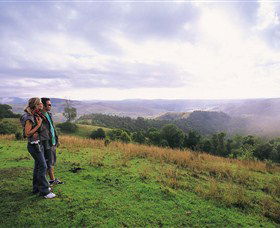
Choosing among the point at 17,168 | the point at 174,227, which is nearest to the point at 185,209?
the point at 174,227

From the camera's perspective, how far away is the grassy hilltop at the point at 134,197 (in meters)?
→ 4.39

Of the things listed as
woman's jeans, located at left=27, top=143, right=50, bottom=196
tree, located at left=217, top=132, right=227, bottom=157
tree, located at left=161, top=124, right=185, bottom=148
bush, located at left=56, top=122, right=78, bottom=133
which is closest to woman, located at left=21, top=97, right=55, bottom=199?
woman's jeans, located at left=27, top=143, right=50, bottom=196

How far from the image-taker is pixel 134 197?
17.8ft

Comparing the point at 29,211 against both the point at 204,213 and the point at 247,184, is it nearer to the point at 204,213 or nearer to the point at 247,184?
the point at 204,213

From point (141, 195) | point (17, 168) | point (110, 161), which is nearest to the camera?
point (141, 195)

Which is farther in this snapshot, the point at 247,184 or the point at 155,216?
the point at 247,184

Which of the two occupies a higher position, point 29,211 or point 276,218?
point 29,211

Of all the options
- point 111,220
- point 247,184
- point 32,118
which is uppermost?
point 32,118

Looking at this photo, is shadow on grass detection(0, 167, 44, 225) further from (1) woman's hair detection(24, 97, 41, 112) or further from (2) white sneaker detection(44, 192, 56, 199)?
(1) woman's hair detection(24, 97, 41, 112)

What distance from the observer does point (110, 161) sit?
915 cm

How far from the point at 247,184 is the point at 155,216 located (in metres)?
4.88

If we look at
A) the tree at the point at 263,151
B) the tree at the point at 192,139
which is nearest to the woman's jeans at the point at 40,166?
the tree at the point at 263,151

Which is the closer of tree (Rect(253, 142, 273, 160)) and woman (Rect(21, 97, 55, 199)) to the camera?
woman (Rect(21, 97, 55, 199))

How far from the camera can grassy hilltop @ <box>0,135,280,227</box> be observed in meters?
4.39
